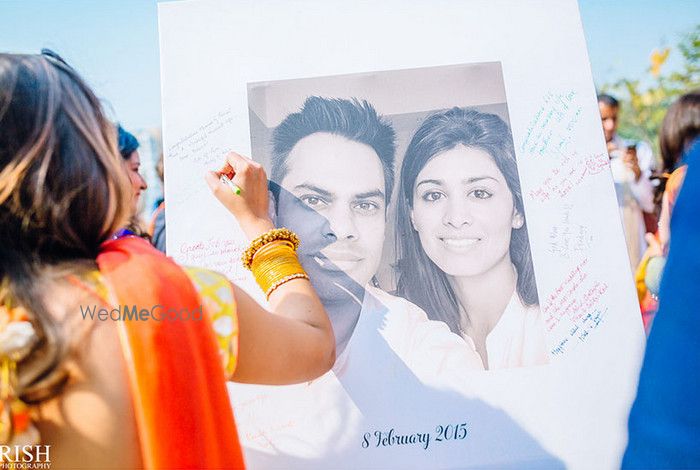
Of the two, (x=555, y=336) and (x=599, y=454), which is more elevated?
(x=555, y=336)

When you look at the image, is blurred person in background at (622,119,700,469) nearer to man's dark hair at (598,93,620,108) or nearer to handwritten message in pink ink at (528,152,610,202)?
handwritten message in pink ink at (528,152,610,202)

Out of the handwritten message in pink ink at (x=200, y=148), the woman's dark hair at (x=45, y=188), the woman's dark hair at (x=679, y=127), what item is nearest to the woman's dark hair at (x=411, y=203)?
the handwritten message in pink ink at (x=200, y=148)

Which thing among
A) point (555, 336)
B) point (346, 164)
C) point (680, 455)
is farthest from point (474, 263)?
point (680, 455)

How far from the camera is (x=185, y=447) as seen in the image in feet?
2.65

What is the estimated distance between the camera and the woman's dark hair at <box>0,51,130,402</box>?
753 mm

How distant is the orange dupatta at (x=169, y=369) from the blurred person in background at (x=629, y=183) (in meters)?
2.30

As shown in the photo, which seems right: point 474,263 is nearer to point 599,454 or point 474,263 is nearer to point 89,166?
point 599,454

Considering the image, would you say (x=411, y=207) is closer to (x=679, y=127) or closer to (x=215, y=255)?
(x=215, y=255)

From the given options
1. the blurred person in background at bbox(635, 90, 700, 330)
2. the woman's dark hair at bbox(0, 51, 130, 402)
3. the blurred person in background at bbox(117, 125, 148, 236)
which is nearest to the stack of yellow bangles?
the woman's dark hair at bbox(0, 51, 130, 402)

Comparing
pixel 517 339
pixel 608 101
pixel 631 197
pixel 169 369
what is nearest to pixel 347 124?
pixel 517 339

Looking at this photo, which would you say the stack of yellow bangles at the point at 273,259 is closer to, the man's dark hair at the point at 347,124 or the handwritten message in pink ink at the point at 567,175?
the man's dark hair at the point at 347,124

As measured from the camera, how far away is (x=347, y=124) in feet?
4.58

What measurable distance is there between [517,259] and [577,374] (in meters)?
0.30

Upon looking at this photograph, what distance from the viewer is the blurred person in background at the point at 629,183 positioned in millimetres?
2615
